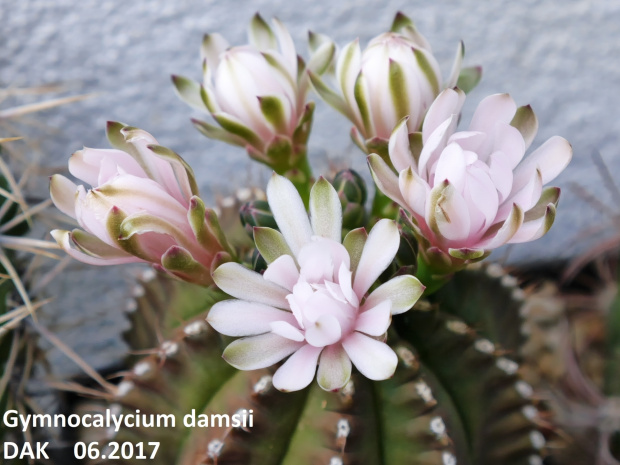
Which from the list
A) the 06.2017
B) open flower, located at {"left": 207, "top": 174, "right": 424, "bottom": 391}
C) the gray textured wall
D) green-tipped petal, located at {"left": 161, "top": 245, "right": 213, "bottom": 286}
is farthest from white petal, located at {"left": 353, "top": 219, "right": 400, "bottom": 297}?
the gray textured wall

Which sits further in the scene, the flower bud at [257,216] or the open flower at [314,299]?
the flower bud at [257,216]

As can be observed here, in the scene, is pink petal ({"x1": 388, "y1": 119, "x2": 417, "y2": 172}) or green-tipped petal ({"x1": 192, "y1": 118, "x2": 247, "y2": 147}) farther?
green-tipped petal ({"x1": 192, "y1": 118, "x2": 247, "y2": 147})

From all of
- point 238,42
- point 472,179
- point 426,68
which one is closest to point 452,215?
point 472,179

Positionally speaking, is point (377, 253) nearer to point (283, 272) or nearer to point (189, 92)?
point (283, 272)

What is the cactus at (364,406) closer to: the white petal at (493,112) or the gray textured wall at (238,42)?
the white petal at (493,112)

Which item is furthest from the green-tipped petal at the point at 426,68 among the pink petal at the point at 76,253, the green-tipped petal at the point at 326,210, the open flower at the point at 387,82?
the pink petal at the point at 76,253

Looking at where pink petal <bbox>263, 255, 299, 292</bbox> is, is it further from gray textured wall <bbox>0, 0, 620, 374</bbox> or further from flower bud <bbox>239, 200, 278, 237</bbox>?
gray textured wall <bbox>0, 0, 620, 374</bbox>
